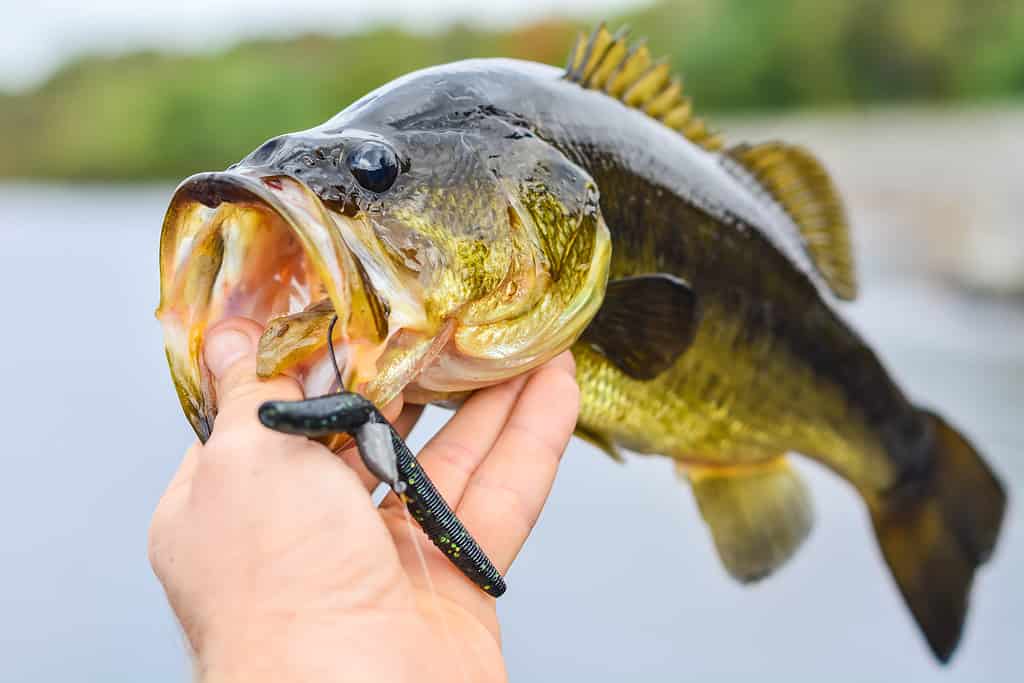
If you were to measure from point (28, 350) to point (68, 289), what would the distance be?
132 cm

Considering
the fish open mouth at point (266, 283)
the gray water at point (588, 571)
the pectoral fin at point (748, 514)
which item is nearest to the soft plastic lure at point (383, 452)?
the fish open mouth at point (266, 283)

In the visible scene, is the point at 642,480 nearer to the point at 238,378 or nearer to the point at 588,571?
the point at 588,571

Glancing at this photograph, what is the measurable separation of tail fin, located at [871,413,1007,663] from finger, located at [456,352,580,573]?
35.1 inches

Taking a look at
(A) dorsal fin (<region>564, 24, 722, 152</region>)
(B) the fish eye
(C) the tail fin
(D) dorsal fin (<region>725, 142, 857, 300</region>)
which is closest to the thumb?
(B) the fish eye

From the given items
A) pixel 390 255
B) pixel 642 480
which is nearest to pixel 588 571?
pixel 642 480

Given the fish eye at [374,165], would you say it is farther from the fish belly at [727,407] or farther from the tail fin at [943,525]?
the tail fin at [943,525]

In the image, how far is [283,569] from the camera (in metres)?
0.74

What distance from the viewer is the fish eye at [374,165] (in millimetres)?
853

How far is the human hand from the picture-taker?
28.5 inches

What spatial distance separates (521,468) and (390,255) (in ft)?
0.89

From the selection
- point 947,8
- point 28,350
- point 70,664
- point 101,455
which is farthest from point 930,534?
point 947,8

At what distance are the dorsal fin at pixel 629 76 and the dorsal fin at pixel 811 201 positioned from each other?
0.17 metres

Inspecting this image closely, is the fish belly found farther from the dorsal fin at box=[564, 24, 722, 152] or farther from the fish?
the dorsal fin at box=[564, 24, 722, 152]

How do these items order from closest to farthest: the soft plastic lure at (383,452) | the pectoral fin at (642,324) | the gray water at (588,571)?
the soft plastic lure at (383,452) < the pectoral fin at (642,324) < the gray water at (588,571)
